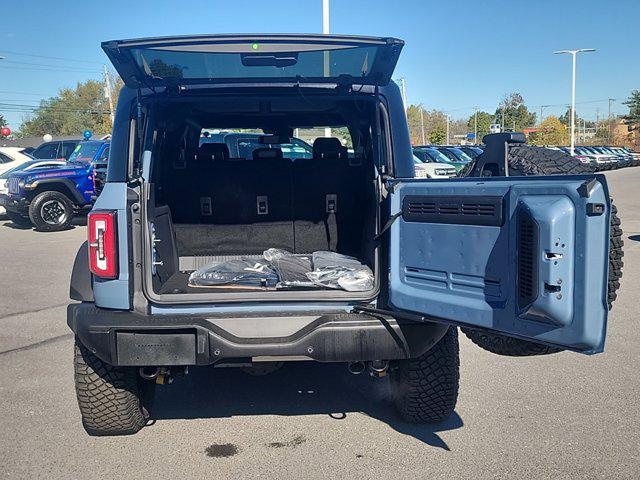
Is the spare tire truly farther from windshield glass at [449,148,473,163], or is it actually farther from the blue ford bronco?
windshield glass at [449,148,473,163]

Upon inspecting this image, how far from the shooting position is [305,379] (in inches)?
198

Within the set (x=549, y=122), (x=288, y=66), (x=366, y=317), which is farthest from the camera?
(x=549, y=122)

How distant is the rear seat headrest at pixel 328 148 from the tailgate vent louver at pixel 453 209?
5.71 ft

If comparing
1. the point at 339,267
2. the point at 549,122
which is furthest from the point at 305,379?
the point at 549,122

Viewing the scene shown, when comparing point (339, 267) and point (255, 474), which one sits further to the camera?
point (339, 267)

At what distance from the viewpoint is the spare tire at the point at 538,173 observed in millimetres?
3311

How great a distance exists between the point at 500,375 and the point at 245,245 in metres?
2.08

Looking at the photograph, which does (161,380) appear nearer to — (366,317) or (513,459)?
(366,317)

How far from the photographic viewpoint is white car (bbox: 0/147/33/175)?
17.7 meters

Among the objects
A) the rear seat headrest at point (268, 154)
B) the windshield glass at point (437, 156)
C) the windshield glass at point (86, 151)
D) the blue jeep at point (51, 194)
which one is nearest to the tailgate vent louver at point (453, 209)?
the rear seat headrest at point (268, 154)

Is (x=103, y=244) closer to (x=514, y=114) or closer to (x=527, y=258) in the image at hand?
(x=527, y=258)

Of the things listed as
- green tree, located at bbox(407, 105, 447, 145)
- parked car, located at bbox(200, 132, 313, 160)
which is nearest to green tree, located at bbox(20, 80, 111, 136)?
green tree, located at bbox(407, 105, 447, 145)

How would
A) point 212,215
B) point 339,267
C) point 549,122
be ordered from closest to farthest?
1. point 339,267
2. point 212,215
3. point 549,122

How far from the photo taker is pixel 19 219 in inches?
616
